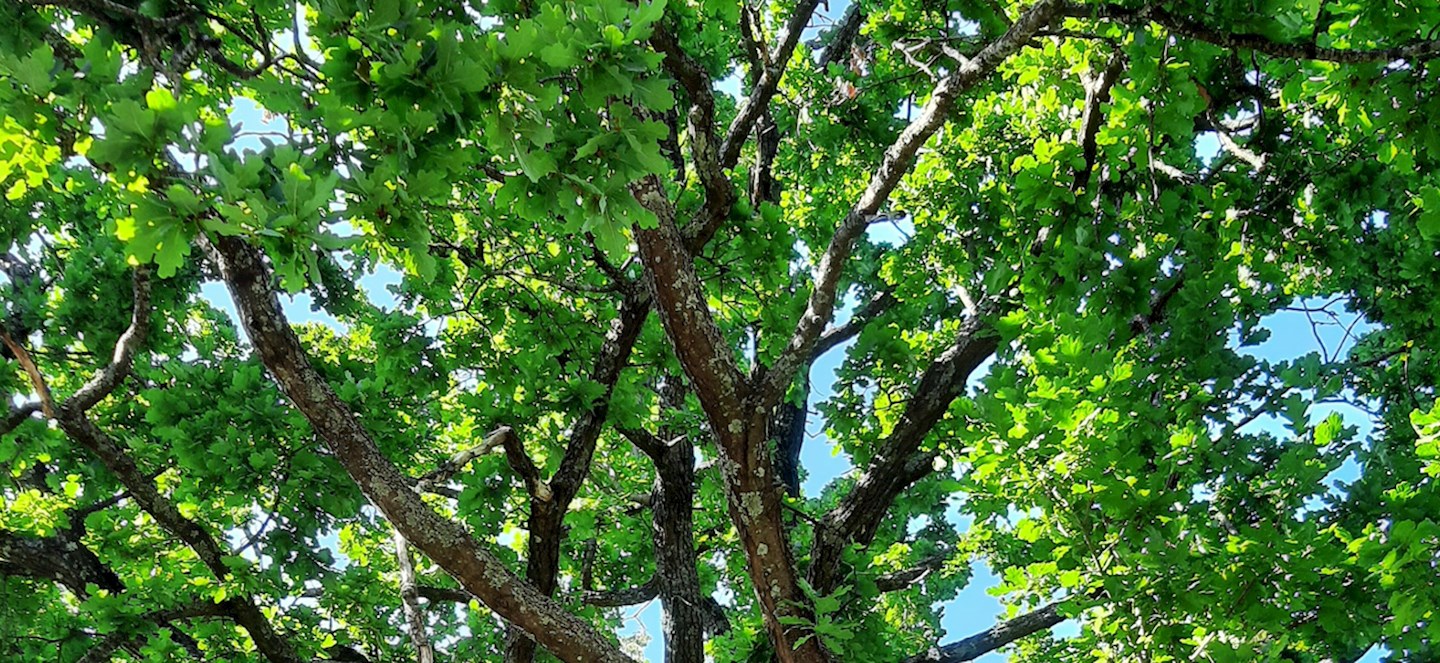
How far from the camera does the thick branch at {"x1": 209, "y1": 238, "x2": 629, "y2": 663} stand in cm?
336

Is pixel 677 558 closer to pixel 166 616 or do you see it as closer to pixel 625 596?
pixel 625 596

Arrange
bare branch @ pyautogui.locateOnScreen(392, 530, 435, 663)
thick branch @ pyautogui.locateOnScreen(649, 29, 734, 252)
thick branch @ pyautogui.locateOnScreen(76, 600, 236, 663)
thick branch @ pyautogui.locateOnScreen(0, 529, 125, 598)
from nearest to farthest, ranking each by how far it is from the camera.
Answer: thick branch @ pyautogui.locateOnScreen(649, 29, 734, 252)
bare branch @ pyautogui.locateOnScreen(392, 530, 435, 663)
thick branch @ pyautogui.locateOnScreen(76, 600, 236, 663)
thick branch @ pyautogui.locateOnScreen(0, 529, 125, 598)

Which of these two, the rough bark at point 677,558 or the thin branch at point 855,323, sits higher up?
the thin branch at point 855,323

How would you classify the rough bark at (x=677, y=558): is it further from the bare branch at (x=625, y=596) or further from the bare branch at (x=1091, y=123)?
the bare branch at (x=1091, y=123)

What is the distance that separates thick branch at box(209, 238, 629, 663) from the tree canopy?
2cm

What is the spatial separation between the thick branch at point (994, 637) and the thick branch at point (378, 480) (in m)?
2.95

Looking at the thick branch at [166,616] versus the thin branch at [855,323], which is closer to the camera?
the thick branch at [166,616]

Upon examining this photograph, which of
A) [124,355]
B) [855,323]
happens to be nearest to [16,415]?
[124,355]

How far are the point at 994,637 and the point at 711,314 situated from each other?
355cm

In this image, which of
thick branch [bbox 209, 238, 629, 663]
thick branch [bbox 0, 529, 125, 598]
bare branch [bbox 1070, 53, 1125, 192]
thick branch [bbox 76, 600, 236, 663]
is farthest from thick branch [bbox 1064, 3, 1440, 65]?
thick branch [bbox 0, 529, 125, 598]

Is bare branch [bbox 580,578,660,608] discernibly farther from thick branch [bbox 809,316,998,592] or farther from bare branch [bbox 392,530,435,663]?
thick branch [bbox 809,316,998,592]

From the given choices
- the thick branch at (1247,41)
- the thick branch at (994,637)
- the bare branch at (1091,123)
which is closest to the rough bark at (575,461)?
the bare branch at (1091,123)

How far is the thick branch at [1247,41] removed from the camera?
7.66ft

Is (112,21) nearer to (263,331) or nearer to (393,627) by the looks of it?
(263,331)
